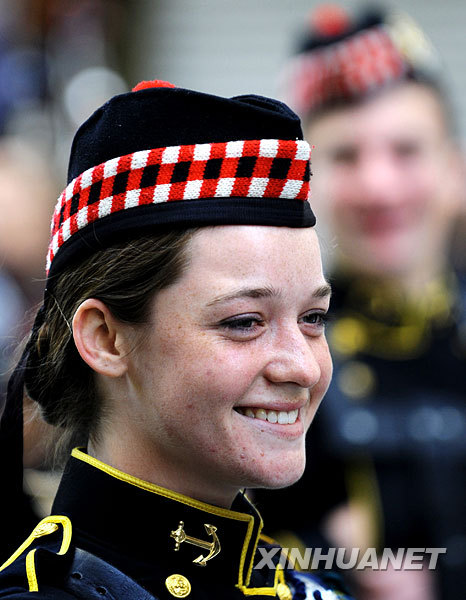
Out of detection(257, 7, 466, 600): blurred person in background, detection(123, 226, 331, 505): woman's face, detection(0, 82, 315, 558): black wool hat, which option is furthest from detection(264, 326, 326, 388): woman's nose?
detection(257, 7, 466, 600): blurred person in background

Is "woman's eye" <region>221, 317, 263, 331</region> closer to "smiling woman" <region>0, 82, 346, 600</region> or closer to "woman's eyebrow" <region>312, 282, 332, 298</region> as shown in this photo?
"smiling woman" <region>0, 82, 346, 600</region>

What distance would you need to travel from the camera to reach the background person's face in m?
4.24

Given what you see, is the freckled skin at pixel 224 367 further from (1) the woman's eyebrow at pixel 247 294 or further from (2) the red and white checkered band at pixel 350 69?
(2) the red and white checkered band at pixel 350 69

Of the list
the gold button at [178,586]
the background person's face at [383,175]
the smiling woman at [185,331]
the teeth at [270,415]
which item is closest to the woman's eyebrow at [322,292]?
the smiling woman at [185,331]

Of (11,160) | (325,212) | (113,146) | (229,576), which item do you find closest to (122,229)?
(113,146)

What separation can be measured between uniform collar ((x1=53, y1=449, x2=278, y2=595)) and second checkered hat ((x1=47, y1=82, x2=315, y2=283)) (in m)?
0.49

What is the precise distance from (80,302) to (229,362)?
38cm

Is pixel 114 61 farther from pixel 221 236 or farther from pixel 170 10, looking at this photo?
pixel 221 236

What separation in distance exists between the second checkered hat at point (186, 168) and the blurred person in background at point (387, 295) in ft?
6.88

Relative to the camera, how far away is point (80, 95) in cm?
745

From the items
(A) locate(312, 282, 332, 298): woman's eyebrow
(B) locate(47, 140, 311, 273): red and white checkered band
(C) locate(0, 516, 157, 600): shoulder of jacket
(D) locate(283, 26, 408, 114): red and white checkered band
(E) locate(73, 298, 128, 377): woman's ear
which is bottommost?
(C) locate(0, 516, 157, 600): shoulder of jacket

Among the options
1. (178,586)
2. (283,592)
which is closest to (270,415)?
(178,586)

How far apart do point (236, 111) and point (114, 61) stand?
274 inches

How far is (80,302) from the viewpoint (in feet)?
6.71
